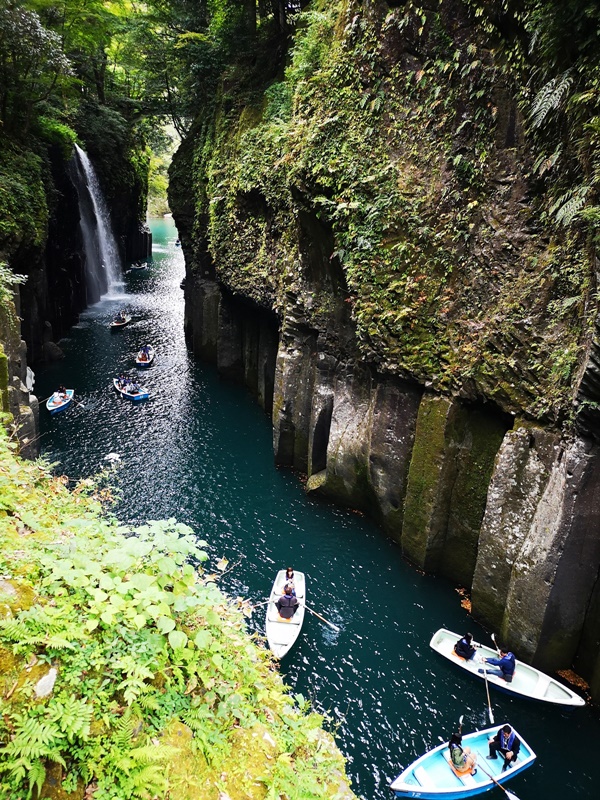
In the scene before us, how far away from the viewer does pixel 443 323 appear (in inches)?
583

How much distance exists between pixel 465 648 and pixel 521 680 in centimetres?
142

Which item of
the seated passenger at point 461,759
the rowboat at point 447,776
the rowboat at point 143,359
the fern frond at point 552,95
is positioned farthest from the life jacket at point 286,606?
the rowboat at point 143,359

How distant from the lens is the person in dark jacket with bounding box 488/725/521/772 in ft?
33.3

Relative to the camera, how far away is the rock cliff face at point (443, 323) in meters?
12.0

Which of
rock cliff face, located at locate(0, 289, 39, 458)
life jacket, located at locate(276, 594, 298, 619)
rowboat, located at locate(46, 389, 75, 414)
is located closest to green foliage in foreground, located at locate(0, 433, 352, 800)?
life jacket, located at locate(276, 594, 298, 619)

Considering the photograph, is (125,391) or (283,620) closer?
(283,620)

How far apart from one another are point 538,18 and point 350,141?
19.9ft

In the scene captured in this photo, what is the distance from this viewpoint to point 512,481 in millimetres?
12922

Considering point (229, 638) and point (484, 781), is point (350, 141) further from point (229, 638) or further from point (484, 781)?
point (484, 781)

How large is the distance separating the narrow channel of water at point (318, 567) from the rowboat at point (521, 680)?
0.37m

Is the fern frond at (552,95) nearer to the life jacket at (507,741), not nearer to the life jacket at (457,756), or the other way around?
the life jacket at (507,741)

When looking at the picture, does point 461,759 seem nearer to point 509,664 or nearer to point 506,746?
point 506,746

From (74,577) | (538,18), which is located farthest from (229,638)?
(538,18)

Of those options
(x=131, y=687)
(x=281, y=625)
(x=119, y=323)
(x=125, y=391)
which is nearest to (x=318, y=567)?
(x=281, y=625)
